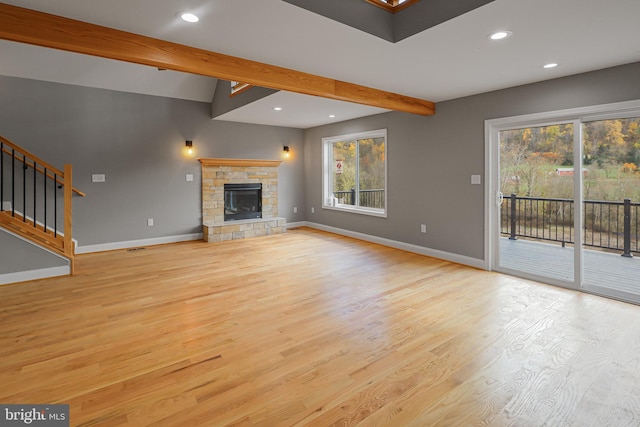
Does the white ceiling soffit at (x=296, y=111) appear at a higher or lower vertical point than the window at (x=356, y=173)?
higher

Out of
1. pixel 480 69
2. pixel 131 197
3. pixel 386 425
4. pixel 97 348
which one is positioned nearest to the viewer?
pixel 386 425

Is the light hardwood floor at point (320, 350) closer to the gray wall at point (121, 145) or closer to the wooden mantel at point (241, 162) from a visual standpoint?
the gray wall at point (121, 145)

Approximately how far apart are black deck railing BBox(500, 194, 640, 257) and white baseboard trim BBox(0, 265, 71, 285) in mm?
5780

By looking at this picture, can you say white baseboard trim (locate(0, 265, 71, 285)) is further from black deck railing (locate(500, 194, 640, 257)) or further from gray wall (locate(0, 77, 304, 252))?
black deck railing (locate(500, 194, 640, 257))

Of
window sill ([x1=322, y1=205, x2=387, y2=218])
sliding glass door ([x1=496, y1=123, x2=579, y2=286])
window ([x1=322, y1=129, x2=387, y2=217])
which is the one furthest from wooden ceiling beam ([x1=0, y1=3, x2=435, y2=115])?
window sill ([x1=322, y1=205, x2=387, y2=218])

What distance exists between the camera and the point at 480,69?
339 centimetres

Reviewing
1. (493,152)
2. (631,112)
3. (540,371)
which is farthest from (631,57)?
(540,371)

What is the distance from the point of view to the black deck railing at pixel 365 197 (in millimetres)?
6338

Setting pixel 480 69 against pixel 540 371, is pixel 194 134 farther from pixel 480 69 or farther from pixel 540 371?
pixel 540 371

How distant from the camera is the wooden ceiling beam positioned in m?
2.21

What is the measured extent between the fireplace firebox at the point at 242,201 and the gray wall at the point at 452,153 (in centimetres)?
242

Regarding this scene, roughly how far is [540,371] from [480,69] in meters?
2.83

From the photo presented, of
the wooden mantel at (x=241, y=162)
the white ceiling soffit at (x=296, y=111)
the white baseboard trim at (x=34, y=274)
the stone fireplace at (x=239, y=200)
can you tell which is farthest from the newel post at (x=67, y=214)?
the white ceiling soffit at (x=296, y=111)

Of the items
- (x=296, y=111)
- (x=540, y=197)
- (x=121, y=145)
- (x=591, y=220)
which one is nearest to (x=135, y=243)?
(x=121, y=145)
